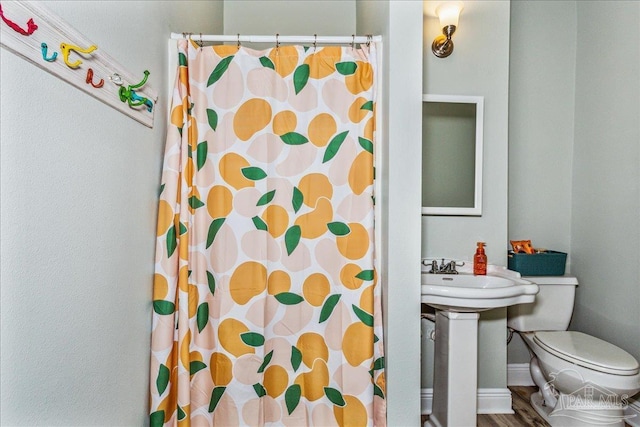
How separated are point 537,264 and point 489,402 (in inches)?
33.2

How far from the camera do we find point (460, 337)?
5.75 ft

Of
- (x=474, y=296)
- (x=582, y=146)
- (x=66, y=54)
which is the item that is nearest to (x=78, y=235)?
(x=66, y=54)

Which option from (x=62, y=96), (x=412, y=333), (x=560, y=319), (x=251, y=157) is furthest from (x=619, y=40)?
(x=62, y=96)

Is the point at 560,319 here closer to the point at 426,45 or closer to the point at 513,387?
the point at 513,387

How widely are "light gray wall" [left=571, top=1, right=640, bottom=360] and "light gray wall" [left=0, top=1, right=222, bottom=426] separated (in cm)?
243

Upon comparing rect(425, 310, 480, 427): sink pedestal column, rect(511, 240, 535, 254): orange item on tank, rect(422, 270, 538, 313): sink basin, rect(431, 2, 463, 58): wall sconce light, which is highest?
rect(431, 2, 463, 58): wall sconce light

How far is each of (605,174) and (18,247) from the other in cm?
276

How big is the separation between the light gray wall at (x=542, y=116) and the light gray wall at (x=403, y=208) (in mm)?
1191

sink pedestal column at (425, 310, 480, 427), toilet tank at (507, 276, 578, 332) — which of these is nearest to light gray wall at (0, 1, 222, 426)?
sink pedestal column at (425, 310, 480, 427)

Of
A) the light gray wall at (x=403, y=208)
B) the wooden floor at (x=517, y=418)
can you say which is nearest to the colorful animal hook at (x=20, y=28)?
the light gray wall at (x=403, y=208)

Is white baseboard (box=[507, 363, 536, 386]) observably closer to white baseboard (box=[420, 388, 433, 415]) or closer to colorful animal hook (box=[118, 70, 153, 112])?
white baseboard (box=[420, 388, 433, 415])

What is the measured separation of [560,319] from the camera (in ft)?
7.20

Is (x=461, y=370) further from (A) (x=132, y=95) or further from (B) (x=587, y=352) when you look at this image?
(A) (x=132, y=95)

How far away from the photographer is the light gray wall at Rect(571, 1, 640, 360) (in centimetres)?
204
